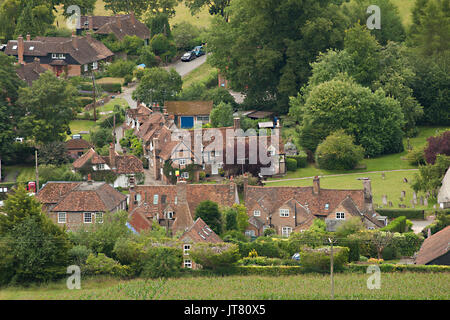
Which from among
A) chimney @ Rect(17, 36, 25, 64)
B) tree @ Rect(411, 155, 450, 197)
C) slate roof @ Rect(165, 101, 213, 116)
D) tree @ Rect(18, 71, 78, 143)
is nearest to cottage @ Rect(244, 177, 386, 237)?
tree @ Rect(411, 155, 450, 197)

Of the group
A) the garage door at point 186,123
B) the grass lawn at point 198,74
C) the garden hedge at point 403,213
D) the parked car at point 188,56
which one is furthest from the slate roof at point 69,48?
the garden hedge at point 403,213

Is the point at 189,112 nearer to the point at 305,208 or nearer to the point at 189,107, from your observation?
the point at 189,107

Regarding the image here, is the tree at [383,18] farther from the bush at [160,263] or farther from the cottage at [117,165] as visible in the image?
the bush at [160,263]

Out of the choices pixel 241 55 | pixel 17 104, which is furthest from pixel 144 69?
pixel 17 104

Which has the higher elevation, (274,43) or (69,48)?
(69,48)

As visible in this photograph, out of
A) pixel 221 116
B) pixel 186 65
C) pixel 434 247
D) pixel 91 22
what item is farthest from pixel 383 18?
pixel 434 247
